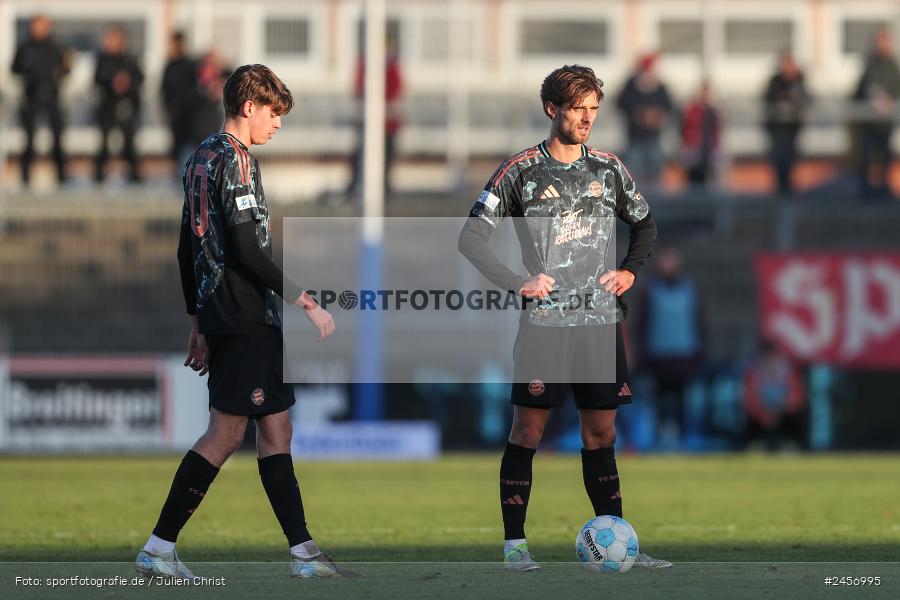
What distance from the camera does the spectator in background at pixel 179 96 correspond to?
21.0 m

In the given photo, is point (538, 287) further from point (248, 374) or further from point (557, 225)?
point (248, 374)

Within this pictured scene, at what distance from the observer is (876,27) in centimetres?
3212

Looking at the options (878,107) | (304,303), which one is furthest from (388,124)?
(304,303)

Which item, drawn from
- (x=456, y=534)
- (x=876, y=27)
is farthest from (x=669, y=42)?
(x=456, y=534)

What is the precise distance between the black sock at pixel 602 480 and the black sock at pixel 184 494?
171cm

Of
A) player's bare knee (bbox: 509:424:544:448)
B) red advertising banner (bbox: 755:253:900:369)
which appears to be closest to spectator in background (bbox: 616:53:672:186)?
red advertising banner (bbox: 755:253:900:369)

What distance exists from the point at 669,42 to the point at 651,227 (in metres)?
24.8

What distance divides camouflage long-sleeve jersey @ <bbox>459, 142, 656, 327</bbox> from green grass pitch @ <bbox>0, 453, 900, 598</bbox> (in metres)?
1.18

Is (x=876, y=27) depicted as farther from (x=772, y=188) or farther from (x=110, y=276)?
(x=110, y=276)

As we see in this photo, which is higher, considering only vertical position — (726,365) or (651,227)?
(651,227)

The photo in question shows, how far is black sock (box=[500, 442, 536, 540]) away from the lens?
775cm

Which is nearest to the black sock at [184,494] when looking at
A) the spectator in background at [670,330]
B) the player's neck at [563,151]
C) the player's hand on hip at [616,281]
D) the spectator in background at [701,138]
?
the player's hand on hip at [616,281]

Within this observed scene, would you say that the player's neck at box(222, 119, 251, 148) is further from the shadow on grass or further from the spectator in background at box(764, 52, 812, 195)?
the spectator in background at box(764, 52, 812, 195)

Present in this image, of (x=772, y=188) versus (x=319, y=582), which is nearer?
(x=319, y=582)
